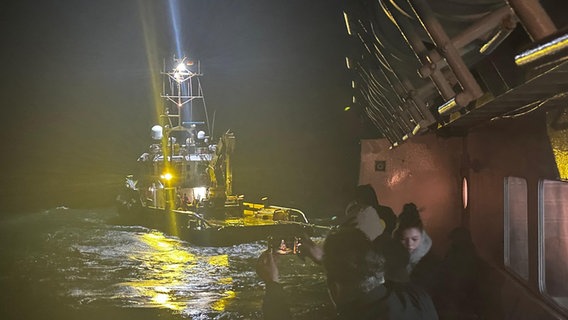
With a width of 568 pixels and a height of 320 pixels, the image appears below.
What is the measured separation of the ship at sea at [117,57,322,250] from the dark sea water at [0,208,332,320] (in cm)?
73

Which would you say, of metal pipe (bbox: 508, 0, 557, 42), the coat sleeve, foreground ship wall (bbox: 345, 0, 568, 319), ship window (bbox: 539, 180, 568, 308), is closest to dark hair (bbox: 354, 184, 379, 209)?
foreground ship wall (bbox: 345, 0, 568, 319)

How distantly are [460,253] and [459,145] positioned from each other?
97.3 inches

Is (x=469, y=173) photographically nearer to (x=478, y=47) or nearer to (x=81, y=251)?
(x=478, y=47)

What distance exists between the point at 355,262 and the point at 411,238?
2.52 m

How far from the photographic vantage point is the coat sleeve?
3.29 meters

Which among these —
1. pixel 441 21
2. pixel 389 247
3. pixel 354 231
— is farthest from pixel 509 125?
pixel 354 231

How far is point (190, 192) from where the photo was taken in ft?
92.7

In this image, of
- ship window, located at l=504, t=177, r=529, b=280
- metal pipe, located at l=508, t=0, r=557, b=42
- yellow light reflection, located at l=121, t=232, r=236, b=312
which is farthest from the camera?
yellow light reflection, located at l=121, t=232, r=236, b=312

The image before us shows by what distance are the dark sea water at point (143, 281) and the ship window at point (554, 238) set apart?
4.60m

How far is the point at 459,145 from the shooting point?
8.85 meters

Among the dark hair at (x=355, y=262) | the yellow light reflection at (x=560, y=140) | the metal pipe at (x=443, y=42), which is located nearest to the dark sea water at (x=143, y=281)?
the yellow light reflection at (x=560, y=140)

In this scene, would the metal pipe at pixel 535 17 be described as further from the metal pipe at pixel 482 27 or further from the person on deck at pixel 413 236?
the person on deck at pixel 413 236

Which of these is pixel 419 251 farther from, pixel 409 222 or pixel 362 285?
pixel 362 285

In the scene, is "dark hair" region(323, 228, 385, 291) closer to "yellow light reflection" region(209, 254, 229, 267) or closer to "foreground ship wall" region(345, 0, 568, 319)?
"foreground ship wall" region(345, 0, 568, 319)
